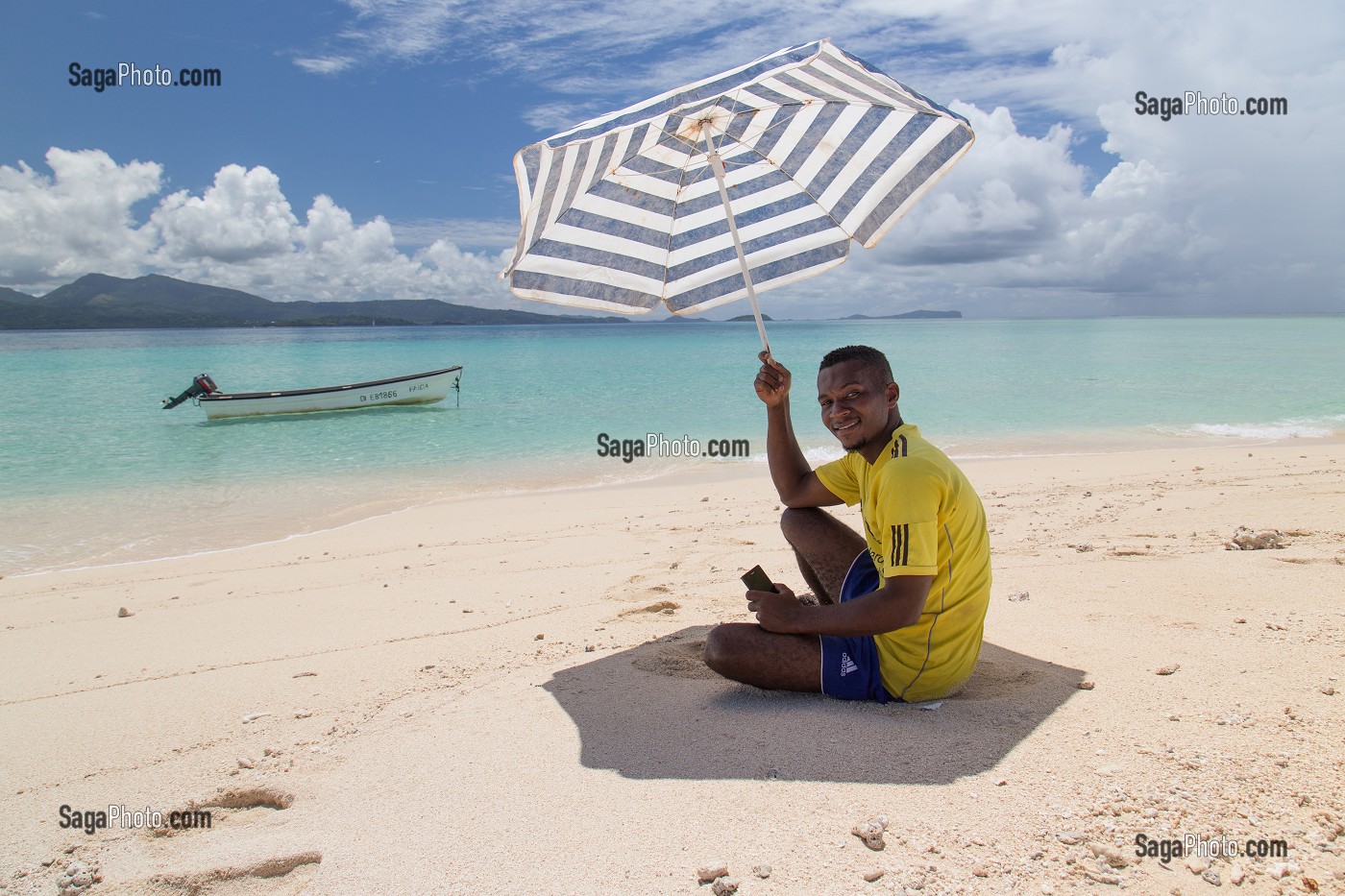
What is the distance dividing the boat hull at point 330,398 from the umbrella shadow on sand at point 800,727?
19.5 metres

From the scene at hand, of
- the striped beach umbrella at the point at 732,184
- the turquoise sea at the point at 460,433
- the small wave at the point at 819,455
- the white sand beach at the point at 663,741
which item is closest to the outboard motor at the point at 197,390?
the turquoise sea at the point at 460,433

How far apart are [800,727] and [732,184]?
2868 mm

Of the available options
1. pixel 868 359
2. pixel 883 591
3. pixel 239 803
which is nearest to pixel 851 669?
pixel 883 591

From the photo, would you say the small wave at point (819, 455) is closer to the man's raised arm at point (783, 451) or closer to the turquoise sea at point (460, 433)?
the turquoise sea at point (460, 433)

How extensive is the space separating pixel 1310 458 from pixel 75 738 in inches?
482

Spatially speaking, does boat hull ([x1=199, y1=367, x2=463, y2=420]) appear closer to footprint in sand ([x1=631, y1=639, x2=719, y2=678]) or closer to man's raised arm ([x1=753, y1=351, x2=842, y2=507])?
footprint in sand ([x1=631, y1=639, x2=719, y2=678])

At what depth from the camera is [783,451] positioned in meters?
3.45

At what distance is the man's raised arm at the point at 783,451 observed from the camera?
340cm

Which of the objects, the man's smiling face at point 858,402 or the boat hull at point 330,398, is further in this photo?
the boat hull at point 330,398

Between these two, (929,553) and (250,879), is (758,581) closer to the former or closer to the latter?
(929,553)

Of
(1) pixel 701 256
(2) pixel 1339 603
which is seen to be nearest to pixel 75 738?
(1) pixel 701 256

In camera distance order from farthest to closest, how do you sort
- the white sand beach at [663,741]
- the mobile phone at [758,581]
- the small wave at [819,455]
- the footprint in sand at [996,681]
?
the small wave at [819,455] → the mobile phone at [758,581] → the footprint in sand at [996,681] → the white sand beach at [663,741]

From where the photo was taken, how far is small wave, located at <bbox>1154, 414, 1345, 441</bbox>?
13188mm

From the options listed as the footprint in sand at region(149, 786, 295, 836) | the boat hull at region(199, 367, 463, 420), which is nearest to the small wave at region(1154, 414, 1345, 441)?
the footprint in sand at region(149, 786, 295, 836)
